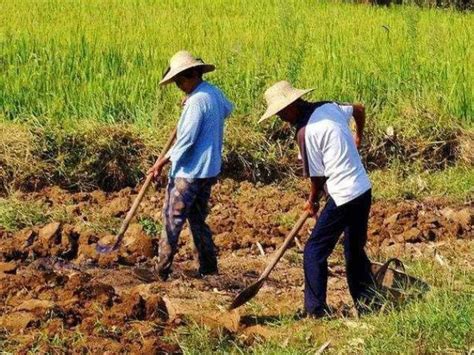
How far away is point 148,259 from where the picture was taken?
5.75 m

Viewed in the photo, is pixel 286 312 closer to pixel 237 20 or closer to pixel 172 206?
pixel 172 206

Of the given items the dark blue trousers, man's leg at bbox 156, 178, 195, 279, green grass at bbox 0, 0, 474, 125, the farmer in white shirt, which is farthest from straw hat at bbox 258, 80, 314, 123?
green grass at bbox 0, 0, 474, 125

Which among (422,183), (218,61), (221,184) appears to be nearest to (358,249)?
(221,184)

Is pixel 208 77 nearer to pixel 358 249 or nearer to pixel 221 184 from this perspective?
pixel 221 184

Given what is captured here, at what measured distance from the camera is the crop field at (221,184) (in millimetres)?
4258

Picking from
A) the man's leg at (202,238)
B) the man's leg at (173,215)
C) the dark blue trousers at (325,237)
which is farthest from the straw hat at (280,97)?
the man's leg at (202,238)

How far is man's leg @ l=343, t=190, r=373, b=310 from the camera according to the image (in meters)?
4.60

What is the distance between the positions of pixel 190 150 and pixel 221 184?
205 cm

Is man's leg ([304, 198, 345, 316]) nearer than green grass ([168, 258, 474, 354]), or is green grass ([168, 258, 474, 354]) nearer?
green grass ([168, 258, 474, 354])

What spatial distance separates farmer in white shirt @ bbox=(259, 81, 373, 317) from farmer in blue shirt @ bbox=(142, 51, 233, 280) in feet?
1.87

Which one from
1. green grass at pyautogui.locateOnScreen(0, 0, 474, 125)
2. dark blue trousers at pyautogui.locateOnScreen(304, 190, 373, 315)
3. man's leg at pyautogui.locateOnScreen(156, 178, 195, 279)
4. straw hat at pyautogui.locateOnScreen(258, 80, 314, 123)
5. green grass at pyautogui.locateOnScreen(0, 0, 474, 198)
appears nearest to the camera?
straw hat at pyautogui.locateOnScreen(258, 80, 314, 123)

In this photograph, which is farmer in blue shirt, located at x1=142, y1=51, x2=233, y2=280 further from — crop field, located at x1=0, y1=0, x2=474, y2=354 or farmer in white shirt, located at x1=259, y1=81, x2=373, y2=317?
farmer in white shirt, located at x1=259, y1=81, x2=373, y2=317

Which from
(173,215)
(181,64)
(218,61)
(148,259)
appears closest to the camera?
(181,64)

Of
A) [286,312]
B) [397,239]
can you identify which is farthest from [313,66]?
[286,312]
